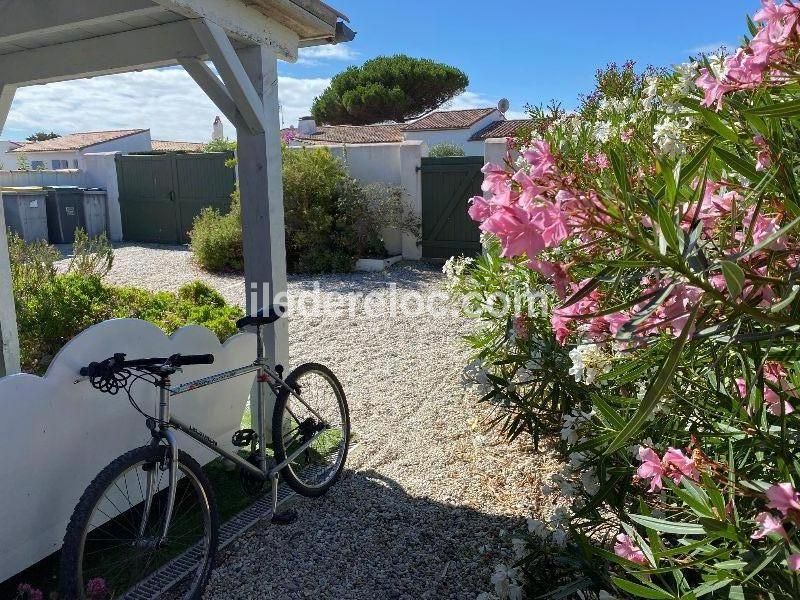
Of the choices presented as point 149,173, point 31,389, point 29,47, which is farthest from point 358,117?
point 31,389

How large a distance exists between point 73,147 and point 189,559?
33235 millimetres

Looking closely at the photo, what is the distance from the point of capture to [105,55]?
3.62 meters

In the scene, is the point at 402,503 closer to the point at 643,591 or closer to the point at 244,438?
the point at 244,438

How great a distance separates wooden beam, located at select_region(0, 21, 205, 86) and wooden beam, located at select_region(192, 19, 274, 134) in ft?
0.96

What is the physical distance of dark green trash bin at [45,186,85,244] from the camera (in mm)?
14117

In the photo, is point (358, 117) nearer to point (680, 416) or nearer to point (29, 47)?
point (29, 47)

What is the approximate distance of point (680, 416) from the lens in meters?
1.91

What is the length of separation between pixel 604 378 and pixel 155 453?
1.69 m

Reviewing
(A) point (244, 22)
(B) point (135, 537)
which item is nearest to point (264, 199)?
(A) point (244, 22)

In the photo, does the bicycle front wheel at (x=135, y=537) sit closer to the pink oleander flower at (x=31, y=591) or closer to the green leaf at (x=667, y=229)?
the pink oleander flower at (x=31, y=591)

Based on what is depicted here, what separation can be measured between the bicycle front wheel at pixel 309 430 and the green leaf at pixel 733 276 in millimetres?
2671

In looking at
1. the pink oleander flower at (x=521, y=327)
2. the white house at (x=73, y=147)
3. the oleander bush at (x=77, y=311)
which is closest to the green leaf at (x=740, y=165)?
the pink oleander flower at (x=521, y=327)

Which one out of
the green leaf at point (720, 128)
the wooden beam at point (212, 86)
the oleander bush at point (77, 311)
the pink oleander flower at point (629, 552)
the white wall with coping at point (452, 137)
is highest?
the white wall with coping at point (452, 137)

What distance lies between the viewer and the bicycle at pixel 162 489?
89.4 inches
